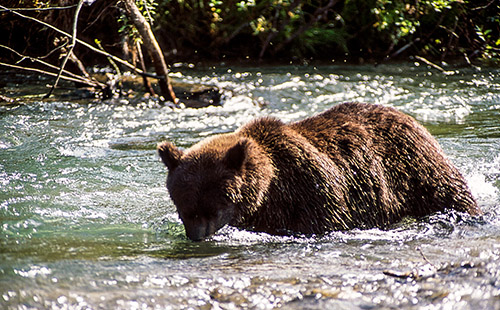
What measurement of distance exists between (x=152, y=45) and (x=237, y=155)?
5970mm

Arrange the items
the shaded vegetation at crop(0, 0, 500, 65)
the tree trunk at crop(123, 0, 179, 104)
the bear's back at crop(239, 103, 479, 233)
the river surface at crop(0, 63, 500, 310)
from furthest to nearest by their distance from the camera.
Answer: the shaded vegetation at crop(0, 0, 500, 65) → the tree trunk at crop(123, 0, 179, 104) → the bear's back at crop(239, 103, 479, 233) → the river surface at crop(0, 63, 500, 310)

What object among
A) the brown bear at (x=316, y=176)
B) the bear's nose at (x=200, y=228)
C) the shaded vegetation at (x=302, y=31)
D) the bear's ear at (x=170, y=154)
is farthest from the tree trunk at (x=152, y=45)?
the bear's nose at (x=200, y=228)

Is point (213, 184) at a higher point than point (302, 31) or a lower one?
lower

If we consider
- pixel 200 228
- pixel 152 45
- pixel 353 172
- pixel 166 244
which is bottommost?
pixel 166 244

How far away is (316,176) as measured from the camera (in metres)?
5.44

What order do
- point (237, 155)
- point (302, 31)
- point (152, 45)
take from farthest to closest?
point (302, 31) → point (152, 45) → point (237, 155)

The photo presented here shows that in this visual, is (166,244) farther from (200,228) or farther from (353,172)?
(353,172)

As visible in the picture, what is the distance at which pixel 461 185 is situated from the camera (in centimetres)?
596

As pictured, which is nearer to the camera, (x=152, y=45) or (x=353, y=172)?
(x=353, y=172)

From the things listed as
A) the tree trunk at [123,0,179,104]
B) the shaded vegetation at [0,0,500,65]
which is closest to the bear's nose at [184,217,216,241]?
the tree trunk at [123,0,179,104]

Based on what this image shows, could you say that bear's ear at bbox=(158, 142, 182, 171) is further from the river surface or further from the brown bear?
the river surface

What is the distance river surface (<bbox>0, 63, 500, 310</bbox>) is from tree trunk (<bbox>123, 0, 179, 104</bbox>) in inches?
35.7

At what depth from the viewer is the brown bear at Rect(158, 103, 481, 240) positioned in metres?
5.04

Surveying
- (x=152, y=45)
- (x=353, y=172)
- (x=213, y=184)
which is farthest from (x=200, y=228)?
(x=152, y=45)
